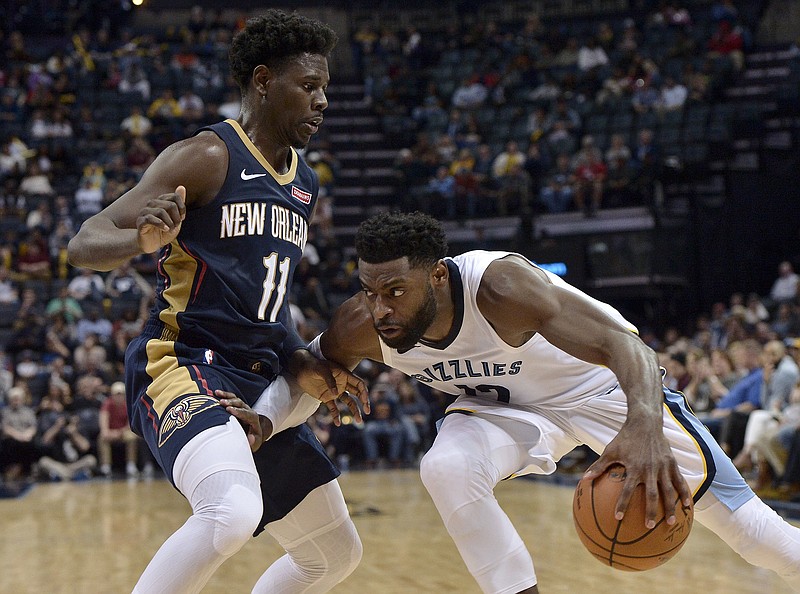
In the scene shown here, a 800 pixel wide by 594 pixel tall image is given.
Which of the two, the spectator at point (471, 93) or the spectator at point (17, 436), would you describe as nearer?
the spectator at point (17, 436)

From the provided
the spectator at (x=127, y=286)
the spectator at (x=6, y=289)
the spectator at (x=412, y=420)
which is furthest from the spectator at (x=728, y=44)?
the spectator at (x=6, y=289)

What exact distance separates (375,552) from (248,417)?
3716 millimetres

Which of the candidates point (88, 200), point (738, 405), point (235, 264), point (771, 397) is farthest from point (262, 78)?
point (88, 200)

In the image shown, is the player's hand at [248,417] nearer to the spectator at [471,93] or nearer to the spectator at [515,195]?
the spectator at [515,195]

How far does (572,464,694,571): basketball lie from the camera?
293 centimetres

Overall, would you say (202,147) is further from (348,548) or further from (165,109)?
(165,109)

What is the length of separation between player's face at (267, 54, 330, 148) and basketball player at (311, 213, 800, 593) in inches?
15.4

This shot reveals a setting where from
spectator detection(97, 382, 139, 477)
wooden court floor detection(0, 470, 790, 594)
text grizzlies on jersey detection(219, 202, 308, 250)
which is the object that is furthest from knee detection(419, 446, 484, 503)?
spectator detection(97, 382, 139, 477)

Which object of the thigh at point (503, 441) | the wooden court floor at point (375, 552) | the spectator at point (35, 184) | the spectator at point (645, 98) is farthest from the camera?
the spectator at point (645, 98)

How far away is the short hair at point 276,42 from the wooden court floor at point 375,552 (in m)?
3.00

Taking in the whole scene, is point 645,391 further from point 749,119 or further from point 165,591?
point 749,119

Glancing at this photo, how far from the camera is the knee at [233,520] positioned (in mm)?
2867

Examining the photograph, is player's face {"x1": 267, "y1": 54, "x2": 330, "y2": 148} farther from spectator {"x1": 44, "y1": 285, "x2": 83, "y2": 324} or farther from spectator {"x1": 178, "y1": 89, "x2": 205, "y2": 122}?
spectator {"x1": 178, "y1": 89, "x2": 205, "y2": 122}

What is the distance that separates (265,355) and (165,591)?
2.81ft
